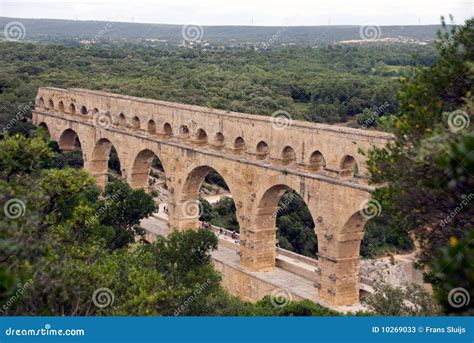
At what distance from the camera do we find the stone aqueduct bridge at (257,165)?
22.1 m

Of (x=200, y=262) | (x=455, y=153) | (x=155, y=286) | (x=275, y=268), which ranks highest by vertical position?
(x=455, y=153)

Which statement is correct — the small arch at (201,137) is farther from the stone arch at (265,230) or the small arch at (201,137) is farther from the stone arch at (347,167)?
the stone arch at (347,167)

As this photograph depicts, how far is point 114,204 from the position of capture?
26328 millimetres

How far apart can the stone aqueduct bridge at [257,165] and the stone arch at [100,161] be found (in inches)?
11.1

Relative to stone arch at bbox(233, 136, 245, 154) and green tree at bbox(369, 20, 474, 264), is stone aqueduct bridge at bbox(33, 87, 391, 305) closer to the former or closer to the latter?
stone arch at bbox(233, 136, 245, 154)

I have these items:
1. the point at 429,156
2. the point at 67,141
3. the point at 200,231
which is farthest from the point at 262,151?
the point at 67,141

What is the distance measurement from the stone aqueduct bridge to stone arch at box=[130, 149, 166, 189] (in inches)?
1.9

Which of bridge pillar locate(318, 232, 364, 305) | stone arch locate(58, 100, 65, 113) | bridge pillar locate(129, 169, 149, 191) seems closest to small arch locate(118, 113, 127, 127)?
bridge pillar locate(129, 169, 149, 191)

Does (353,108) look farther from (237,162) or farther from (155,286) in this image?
(155,286)

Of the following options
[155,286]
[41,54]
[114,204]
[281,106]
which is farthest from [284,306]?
[41,54]

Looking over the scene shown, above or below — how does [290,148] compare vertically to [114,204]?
above

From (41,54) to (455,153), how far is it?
70361 millimetres

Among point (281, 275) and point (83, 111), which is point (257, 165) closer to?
point (281, 275)

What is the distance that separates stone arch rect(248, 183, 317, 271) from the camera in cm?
2509
